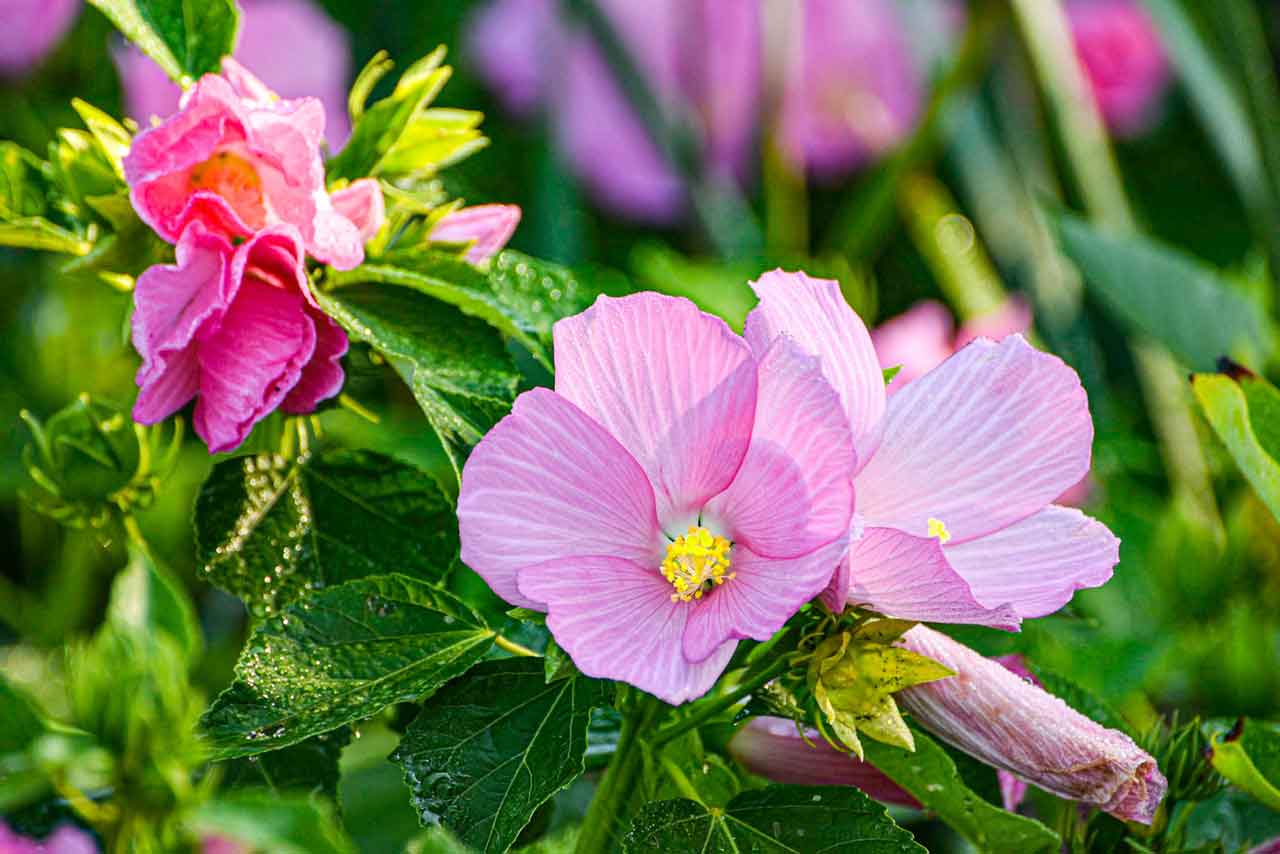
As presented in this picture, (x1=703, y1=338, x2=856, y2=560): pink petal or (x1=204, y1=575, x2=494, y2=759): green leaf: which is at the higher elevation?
(x1=703, y1=338, x2=856, y2=560): pink petal

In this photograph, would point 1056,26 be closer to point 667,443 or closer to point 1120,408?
point 1120,408

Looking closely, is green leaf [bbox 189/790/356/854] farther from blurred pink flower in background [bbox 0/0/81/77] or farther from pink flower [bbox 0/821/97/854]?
blurred pink flower in background [bbox 0/0/81/77]

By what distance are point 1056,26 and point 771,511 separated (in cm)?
64

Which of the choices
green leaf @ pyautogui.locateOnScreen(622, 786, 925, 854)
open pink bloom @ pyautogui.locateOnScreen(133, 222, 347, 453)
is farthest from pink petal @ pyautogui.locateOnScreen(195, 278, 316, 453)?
green leaf @ pyautogui.locateOnScreen(622, 786, 925, 854)

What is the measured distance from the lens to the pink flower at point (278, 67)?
726 millimetres

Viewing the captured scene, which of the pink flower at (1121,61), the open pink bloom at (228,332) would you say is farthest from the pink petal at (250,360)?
the pink flower at (1121,61)

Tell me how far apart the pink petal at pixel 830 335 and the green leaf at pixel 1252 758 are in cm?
10

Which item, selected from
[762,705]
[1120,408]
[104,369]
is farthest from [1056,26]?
[762,705]

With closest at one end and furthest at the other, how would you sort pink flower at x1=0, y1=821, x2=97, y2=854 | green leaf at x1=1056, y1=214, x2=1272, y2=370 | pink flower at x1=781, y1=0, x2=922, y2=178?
pink flower at x1=0, y1=821, x2=97, y2=854 → green leaf at x1=1056, y1=214, x2=1272, y2=370 → pink flower at x1=781, y1=0, x2=922, y2=178

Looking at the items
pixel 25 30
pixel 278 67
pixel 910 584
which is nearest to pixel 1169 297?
pixel 910 584

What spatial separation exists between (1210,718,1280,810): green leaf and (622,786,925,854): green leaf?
0.26ft

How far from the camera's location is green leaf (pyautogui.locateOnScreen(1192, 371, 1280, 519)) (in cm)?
34

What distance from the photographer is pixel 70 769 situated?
0.37 m

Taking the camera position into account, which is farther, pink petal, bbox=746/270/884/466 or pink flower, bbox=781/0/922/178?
pink flower, bbox=781/0/922/178
